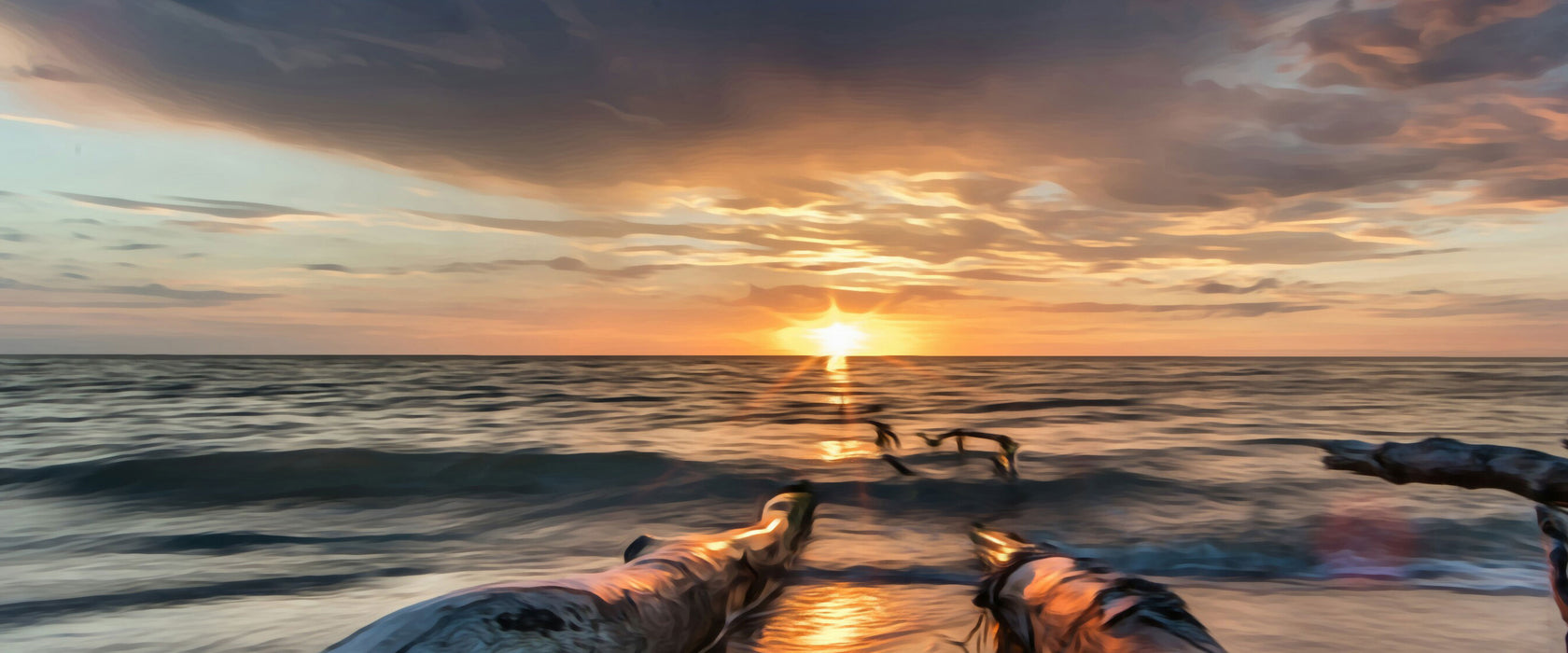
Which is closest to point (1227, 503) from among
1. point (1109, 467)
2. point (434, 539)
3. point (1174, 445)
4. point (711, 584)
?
point (1109, 467)

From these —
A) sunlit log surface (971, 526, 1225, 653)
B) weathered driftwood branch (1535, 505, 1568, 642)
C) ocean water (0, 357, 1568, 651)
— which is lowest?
ocean water (0, 357, 1568, 651)

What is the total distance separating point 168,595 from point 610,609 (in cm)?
481

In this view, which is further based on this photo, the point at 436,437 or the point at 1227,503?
the point at 436,437

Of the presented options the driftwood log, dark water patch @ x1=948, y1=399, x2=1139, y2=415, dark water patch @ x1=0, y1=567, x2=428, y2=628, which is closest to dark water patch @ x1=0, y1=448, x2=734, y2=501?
dark water patch @ x1=0, y1=567, x2=428, y2=628

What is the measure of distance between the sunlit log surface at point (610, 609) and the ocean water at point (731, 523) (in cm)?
37

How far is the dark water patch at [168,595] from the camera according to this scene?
527cm

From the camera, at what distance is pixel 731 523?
866 centimetres

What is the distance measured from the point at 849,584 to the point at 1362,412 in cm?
2517

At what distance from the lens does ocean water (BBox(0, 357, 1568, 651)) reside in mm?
4953

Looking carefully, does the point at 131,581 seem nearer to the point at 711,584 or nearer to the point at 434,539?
the point at 434,539

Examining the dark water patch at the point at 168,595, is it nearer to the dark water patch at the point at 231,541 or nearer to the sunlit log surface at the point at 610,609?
the dark water patch at the point at 231,541

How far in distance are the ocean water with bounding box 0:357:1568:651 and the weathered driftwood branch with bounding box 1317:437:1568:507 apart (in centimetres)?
39

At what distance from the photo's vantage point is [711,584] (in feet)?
14.0

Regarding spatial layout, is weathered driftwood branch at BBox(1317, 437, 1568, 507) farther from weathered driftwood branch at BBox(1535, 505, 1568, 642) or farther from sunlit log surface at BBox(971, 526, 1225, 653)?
sunlit log surface at BBox(971, 526, 1225, 653)
